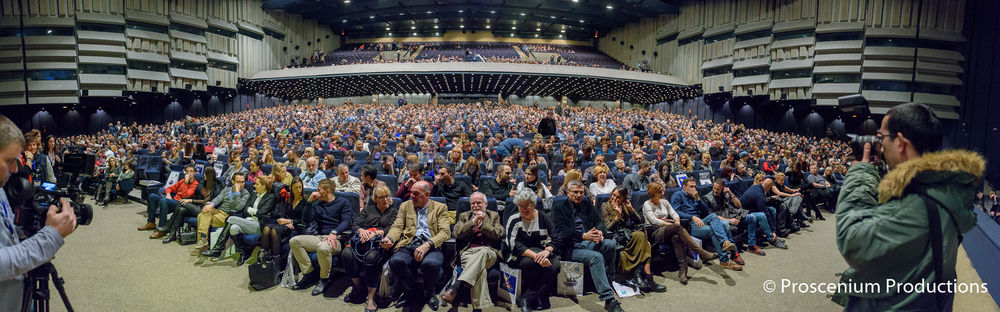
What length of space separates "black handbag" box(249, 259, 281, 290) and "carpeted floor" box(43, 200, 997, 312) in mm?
73

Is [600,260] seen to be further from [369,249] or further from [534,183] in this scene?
[369,249]

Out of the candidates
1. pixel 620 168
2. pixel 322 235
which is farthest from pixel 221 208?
pixel 620 168

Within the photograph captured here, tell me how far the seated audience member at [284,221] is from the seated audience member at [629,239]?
120 inches

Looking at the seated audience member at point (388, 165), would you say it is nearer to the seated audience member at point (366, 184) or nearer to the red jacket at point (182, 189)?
the seated audience member at point (366, 184)

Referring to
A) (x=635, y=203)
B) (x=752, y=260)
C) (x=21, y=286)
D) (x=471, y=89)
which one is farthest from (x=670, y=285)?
(x=471, y=89)

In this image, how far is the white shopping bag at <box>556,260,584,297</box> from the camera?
383cm

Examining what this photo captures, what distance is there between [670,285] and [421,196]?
8.42 ft

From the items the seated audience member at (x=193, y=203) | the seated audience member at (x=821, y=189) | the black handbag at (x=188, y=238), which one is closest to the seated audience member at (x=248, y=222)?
the black handbag at (x=188, y=238)

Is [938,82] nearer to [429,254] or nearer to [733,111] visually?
[733,111]

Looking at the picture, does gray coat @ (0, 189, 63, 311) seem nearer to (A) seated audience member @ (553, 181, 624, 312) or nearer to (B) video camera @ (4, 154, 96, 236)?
(B) video camera @ (4, 154, 96, 236)

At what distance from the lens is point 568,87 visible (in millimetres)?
32719

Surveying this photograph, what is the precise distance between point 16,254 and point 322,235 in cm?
286

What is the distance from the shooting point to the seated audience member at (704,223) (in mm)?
4633

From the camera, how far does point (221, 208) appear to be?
525 centimetres
